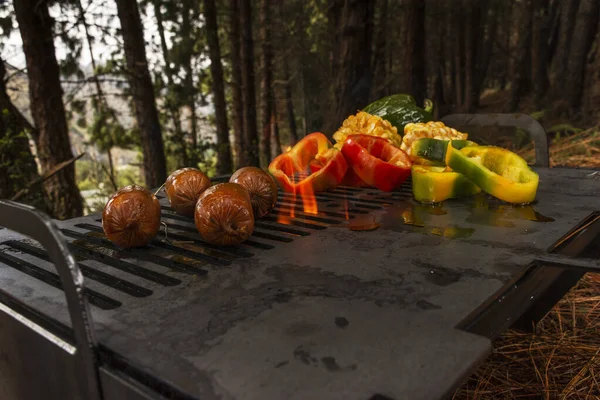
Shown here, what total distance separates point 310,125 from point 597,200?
46.6 feet

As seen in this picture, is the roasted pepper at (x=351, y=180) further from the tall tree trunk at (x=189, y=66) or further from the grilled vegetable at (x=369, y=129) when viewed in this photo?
the tall tree trunk at (x=189, y=66)

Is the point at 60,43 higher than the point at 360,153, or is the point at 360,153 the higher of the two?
the point at 60,43

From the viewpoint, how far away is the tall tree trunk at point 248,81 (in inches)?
325

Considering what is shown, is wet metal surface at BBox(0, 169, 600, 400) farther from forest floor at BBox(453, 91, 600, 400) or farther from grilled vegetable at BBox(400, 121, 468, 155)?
grilled vegetable at BBox(400, 121, 468, 155)

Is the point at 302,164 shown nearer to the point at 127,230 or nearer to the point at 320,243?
the point at 320,243

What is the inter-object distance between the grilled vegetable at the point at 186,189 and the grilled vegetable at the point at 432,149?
1218 mm

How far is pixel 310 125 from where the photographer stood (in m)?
15.9

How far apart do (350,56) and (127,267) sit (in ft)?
15.3

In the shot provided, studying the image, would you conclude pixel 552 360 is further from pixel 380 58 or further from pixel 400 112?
pixel 380 58

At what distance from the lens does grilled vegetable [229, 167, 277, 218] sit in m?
1.95

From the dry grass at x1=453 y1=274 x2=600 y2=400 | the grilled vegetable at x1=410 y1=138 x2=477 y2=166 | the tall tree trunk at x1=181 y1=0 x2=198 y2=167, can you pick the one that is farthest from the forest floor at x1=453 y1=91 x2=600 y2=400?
the tall tree trunk at x1=181 y1=0 x2=198 y2=167

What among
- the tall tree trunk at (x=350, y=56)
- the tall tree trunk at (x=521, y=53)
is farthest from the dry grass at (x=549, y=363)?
the tall tree trunk at (x=521, y=53)

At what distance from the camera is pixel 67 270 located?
0.84 meters

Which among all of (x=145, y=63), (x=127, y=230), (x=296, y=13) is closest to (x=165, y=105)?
(x=145, y=63)
